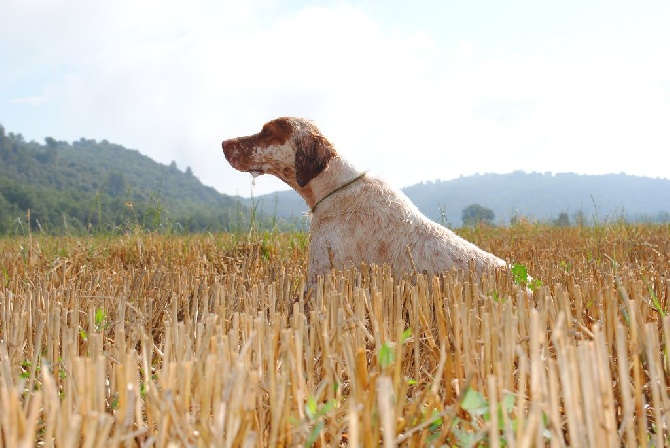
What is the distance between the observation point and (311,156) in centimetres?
427

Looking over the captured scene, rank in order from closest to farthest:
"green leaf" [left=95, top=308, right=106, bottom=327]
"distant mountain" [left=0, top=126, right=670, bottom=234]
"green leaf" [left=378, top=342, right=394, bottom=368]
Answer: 1. "green leaf" [left=378, top=342, right=394, bottom=368]
2. "green leaf" [left=95, top=308, right=106, bottom=327]
3. "distant mountain" [left=0, top=126, right=670, bottom=234]

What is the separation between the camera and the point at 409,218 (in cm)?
409

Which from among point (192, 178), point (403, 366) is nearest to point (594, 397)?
point (403, 366)

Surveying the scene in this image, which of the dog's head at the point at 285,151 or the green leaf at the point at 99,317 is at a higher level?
the dog's head at the point at 285,151

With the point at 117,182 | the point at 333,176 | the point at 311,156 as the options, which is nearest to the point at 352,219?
the point at 333,176

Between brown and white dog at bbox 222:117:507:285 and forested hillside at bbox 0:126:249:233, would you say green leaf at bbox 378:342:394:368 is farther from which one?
forested hillside at bbox 0:126:249:233

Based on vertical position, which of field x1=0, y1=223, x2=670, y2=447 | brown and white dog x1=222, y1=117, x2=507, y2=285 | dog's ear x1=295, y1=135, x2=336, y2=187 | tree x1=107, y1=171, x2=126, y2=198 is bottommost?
field x1=0, y1=223, x2=670, y2=447

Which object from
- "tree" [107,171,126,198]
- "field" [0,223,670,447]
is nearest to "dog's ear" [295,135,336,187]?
"field" [0,223,670,447]

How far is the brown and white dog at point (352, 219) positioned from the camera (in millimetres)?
4004

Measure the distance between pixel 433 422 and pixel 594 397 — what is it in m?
0.45

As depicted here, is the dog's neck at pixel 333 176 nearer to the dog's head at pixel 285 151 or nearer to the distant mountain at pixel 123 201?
the dog's head at pixel 285 151

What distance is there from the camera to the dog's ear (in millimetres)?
4258

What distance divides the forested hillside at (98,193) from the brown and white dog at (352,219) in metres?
2.78

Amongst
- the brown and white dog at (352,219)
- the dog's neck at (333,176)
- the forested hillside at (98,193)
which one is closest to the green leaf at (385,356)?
the brown and white dog at (352,219)
